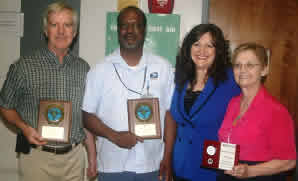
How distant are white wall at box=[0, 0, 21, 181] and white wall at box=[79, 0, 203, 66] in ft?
2.96

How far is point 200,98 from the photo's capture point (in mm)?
2035

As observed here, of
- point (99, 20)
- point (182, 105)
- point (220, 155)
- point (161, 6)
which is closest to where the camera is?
point (220, 155)

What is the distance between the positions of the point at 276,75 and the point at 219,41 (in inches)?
Answer: 61.5

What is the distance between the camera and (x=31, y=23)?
3.38 metres

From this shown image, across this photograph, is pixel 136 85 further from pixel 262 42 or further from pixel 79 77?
pixel 262 42

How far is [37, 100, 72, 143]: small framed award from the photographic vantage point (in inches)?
79.7

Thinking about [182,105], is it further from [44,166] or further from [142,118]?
[44,166]

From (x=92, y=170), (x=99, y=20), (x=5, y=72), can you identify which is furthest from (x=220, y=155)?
(x=5, y=72)

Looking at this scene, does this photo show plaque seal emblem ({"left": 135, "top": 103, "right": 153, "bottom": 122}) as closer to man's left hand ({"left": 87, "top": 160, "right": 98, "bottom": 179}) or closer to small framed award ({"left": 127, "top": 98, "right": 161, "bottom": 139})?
small framed award ({"left": 127, "top": 98, "right": 161, "bottom": 139})

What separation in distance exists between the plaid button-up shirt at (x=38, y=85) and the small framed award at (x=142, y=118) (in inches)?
20.7

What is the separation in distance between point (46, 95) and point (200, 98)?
4.16 ft

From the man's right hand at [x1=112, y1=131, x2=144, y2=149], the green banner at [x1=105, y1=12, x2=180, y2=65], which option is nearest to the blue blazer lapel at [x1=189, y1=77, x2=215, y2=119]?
the man's right hand at [x1=112, y1=131, x2=144, y2=149]

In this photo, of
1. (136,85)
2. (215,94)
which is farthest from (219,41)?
(136,85)

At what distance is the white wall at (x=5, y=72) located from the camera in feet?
11.1
